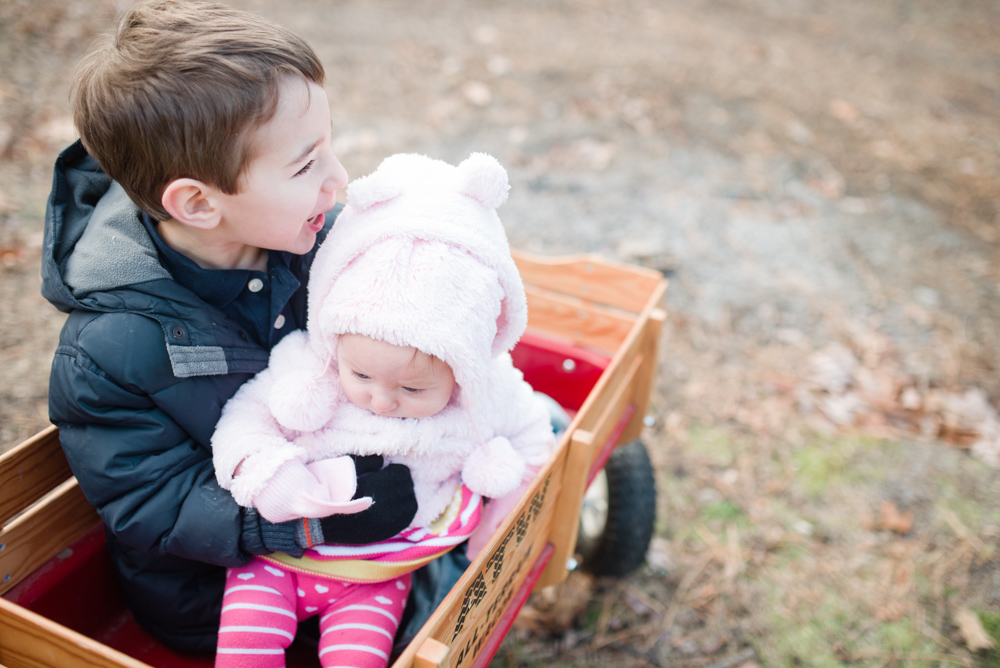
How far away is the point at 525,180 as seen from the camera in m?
4.44

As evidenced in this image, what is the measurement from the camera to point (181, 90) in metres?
1.31

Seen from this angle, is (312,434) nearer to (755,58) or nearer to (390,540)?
(390,540)

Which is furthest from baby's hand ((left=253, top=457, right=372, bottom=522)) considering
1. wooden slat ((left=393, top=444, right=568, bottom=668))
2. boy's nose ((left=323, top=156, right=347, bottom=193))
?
boy's nose ((left=323, top=156, right=347, bottom=193))

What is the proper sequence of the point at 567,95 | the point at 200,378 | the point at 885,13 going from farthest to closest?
the point at 885,13 < the point at 567,95 < the point at 200,378

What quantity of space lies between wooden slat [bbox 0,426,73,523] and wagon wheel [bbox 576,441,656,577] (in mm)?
1448

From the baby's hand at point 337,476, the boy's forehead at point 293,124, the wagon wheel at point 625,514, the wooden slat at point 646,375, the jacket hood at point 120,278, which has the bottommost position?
the wagon wheel at point 625,514

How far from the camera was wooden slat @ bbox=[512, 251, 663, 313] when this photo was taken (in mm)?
2469

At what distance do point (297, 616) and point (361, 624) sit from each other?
6.9 inches

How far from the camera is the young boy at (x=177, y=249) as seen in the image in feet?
4.40

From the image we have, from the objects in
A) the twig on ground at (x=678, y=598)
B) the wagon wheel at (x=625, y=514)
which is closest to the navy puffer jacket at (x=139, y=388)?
the wagon wheel at (x=625, y=514)

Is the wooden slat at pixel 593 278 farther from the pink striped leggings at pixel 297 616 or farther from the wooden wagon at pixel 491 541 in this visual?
the pink striped leggings at pixel 297 616

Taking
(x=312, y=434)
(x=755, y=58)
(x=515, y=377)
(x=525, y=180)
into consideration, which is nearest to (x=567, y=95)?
(x=525, y=180)

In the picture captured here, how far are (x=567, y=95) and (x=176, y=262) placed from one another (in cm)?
436

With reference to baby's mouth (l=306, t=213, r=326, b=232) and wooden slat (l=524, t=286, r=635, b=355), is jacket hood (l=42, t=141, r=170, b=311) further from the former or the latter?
wooden slat (l=524, t=286, r=635, b=355)
